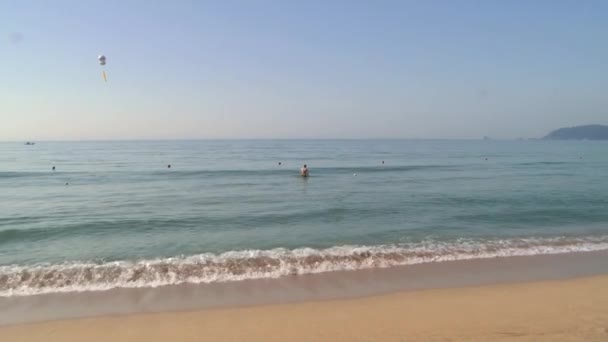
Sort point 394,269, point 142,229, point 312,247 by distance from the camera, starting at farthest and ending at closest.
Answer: point 142,229 → point 312,247 → point 394,269

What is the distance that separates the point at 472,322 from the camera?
607 centimetres

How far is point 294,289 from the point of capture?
8.23 metres

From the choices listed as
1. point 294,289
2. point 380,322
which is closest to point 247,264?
point 294,289

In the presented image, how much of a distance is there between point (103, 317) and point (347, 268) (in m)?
5.58

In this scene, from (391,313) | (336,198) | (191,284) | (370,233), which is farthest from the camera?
(336,198)

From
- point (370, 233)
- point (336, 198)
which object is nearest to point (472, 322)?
point (370, 233)

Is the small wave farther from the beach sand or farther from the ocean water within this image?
the beach sand

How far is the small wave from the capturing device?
8.87m

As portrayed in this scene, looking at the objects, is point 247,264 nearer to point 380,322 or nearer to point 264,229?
point 264,229

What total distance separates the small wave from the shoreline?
41cm

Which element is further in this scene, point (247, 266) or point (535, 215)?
point (535, 215)

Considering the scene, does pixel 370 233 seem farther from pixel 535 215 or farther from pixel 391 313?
pixel 535 215

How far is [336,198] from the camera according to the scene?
70.5 ft

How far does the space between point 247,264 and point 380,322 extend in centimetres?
474
